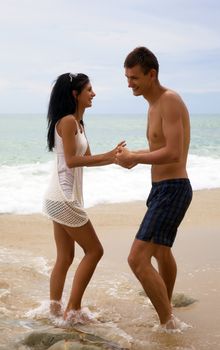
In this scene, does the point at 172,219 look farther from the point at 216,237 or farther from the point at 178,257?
the point at 216,237

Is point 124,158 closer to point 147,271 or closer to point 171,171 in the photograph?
point 171,171

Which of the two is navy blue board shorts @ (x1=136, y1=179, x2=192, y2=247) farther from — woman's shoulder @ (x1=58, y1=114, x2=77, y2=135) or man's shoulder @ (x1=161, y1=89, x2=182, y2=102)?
woman's shoulder @ (x1=58, y1=114, x2=77, y2=135)

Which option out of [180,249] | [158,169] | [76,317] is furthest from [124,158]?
[180,249]

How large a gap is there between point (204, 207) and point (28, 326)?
19.5ft

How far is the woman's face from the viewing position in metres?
4.36

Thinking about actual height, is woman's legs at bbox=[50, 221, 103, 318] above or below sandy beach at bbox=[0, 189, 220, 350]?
above

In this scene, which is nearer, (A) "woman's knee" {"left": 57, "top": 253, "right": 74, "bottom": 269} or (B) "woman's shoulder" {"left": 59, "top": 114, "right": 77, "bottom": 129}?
(B) "woman's shoulder" {"left": 59, "top": 114, "right": 77, "bottom": 129}

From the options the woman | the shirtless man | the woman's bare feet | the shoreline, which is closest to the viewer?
the shirtless man

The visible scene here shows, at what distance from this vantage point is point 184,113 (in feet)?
13.4

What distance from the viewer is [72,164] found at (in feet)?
13.8

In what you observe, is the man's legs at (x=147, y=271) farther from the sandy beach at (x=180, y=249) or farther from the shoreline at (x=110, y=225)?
the shoreline at (x=110, y=225)

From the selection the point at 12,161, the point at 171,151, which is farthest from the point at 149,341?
the point at 12,161

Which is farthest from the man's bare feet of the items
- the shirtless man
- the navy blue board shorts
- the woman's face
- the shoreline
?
the shoreline

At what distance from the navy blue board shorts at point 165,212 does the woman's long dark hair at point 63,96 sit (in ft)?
2.95
